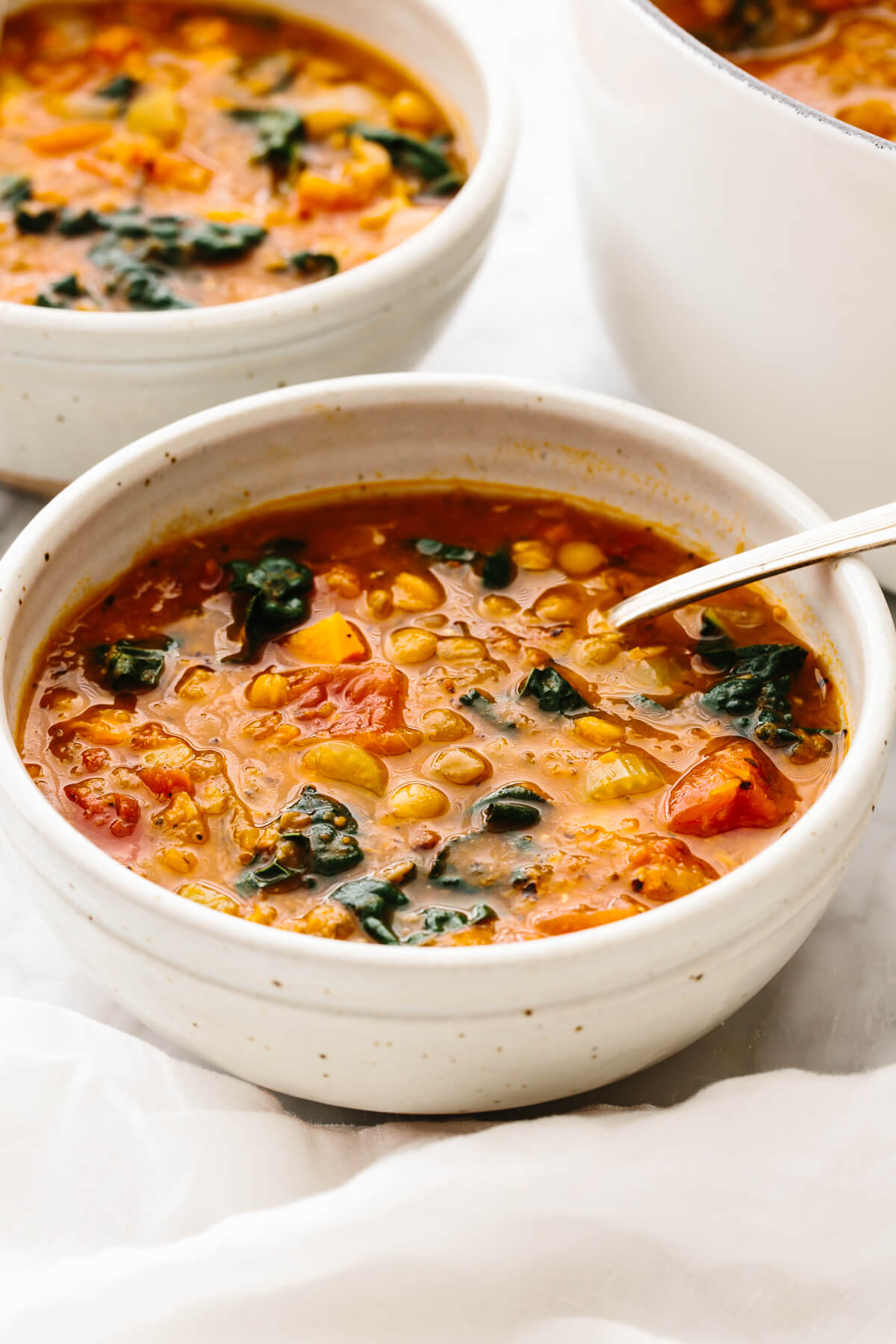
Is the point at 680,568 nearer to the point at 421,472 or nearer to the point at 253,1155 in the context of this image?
the point at 421,472

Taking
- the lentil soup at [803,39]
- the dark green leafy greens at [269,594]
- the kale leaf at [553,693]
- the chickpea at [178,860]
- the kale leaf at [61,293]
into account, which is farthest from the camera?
the lentil soup at [803,39]

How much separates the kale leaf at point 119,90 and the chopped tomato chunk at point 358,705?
6.70 feet

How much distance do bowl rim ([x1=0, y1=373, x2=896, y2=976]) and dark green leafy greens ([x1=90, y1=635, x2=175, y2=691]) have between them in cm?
17

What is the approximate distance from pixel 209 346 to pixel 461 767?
1072 millimetres

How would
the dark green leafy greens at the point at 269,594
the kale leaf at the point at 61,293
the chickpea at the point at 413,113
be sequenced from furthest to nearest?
the chickpea at the point at 413,113 → the kale leaf at the point at 61,293 → the dark green leafy greens at the point at 269,594

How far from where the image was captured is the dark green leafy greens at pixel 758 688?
2.41m

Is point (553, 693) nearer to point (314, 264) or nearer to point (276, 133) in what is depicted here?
point (314, 264)

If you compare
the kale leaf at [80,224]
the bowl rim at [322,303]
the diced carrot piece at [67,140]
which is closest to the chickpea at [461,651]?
the bowl rim at [322,303]

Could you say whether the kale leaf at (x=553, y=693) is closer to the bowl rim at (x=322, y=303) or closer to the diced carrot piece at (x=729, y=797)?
the diced carrot piece at (x=729, y=797)

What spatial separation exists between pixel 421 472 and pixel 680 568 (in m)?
0.49

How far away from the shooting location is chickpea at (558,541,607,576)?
2.72 m

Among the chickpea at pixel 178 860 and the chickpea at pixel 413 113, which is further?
the chickpea at pixel 413 113

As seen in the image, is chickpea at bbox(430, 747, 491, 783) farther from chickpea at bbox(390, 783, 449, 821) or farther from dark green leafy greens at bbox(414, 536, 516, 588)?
dark green leafy greens at bbox(414, 536, 516, 588)

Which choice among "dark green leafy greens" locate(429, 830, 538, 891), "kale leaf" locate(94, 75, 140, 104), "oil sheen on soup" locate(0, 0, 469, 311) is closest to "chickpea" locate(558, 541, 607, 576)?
"dark green leafy greens" locate(429, 830, 538, 891)
